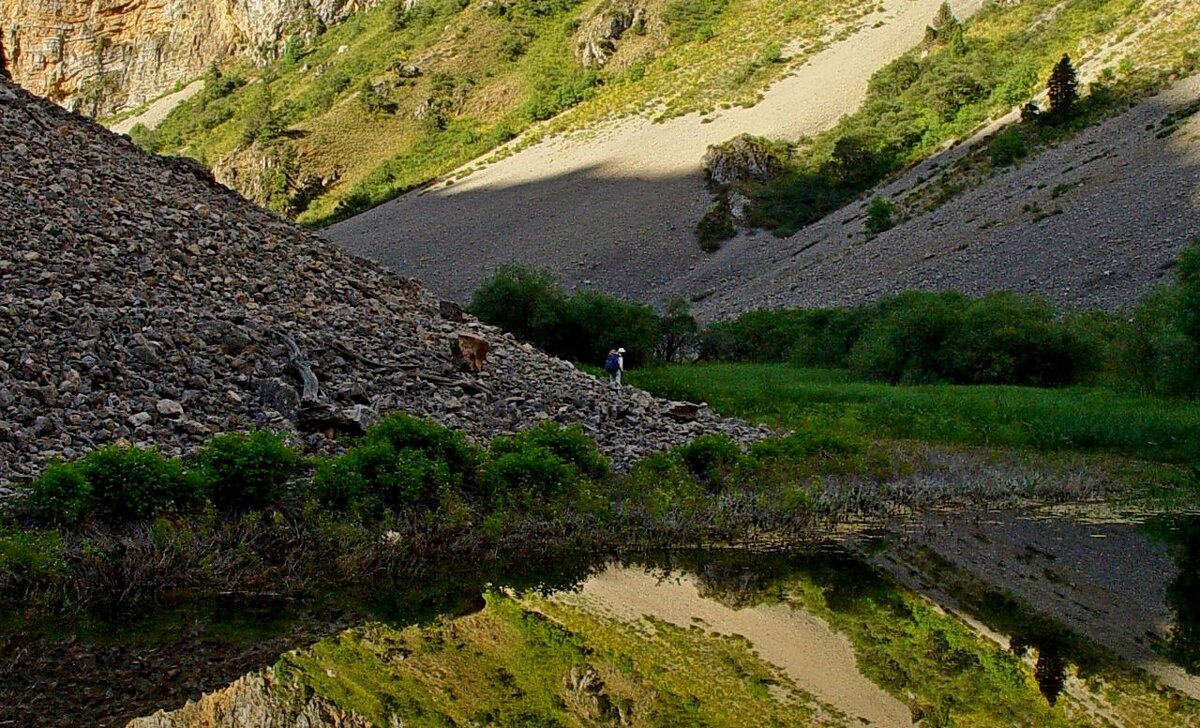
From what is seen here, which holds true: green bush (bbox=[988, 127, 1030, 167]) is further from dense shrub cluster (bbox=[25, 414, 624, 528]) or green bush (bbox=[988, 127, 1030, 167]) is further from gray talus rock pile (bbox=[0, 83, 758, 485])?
dense shrub cluster (bbox=[25, 414, 624, 528])

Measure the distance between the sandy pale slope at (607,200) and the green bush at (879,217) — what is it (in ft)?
32.4

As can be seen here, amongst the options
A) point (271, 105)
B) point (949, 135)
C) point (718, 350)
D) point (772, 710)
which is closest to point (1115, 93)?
point (949, 135)

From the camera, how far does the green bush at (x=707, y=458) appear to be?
14.2 metres

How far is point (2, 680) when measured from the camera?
7.71 meters

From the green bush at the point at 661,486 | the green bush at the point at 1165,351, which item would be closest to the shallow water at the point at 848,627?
the green bush at the point at 661,486

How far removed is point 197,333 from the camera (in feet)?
46.6

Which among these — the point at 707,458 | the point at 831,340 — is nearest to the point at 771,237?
the point at 831,340

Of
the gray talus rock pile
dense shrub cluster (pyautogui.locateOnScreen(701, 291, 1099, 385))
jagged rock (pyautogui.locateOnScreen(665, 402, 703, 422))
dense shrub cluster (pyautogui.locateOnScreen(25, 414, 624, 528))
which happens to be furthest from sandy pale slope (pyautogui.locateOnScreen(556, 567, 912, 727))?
dense shrub cluster (pyautogui.locateOnScreen(701, 291, 1099, 385))

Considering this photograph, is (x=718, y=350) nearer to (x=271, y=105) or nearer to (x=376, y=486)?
(x=376, y=486)

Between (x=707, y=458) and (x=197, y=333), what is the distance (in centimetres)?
610

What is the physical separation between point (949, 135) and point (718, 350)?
90.6 feet

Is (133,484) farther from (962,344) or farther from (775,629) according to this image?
(962,344)

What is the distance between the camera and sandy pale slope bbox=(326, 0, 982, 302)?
60500 millimetres

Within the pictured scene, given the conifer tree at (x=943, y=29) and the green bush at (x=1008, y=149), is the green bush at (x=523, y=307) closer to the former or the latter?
the green bush at (x=1008, y=149)
